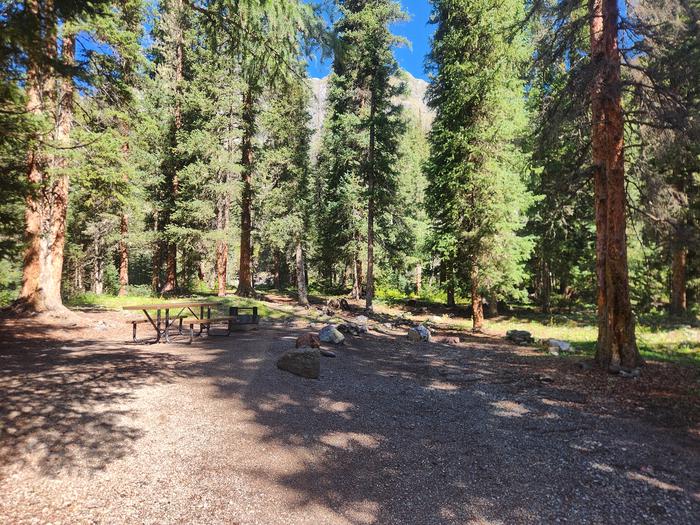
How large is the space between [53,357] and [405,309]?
21.0 metres

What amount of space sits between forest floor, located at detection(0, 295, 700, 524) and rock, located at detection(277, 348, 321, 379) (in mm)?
304

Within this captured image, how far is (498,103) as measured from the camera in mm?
16406

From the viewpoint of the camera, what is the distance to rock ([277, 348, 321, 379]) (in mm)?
7828

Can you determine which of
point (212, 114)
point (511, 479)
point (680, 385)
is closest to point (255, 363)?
point (511, 479)

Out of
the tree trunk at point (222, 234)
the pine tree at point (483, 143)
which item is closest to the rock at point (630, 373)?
the pine tree at point (483, 143)

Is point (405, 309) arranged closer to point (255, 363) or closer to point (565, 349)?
point (565, 349)

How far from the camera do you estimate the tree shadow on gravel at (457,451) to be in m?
3.84

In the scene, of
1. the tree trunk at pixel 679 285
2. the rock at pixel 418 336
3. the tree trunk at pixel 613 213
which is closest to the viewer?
the tree trunk at pixel 613 213

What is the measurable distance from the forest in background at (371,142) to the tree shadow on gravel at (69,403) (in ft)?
10.4

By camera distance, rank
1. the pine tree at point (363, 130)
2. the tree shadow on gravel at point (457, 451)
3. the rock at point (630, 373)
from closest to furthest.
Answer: the tree shadow on gravel at point (457, 451) < the rock at point (630, 373) < the pine tree at point (363, 130)

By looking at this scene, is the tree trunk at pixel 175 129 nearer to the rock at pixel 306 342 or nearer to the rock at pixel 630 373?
the rock at pixel 306 342

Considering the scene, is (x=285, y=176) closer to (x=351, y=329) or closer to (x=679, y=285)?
(x=351, y=329)

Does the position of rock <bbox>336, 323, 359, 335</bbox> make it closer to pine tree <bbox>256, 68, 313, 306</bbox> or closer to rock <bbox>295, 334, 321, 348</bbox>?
rock <bbox>295, 334, 321, 348</bbox>

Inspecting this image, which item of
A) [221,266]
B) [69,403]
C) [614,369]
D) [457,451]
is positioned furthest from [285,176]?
[457,451]
